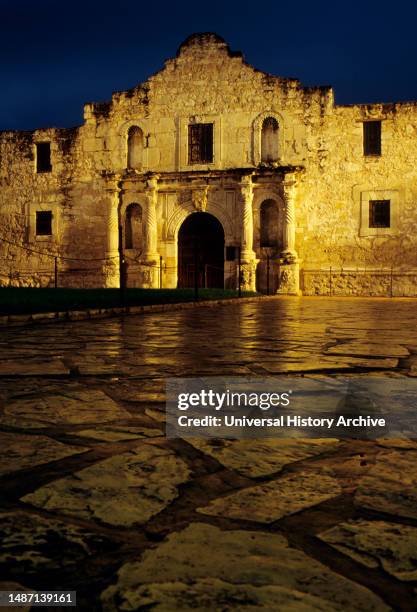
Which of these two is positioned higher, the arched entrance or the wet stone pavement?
the arched entrance

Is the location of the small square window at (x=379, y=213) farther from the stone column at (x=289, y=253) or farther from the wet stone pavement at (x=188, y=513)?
the wet stone pavement at (x=188, y=513)

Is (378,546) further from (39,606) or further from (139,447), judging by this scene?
(139,447)

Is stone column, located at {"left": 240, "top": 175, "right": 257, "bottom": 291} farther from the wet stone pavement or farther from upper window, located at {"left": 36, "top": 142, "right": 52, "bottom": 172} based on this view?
the wet stone pavement

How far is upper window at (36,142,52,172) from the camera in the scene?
78.4 feet

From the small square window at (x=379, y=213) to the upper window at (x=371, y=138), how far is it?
1.73 metres

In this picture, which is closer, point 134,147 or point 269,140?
point 269,140

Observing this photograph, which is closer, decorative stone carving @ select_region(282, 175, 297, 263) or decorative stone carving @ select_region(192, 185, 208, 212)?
decorative stone carving @ select_region(282, 175, 297, 263)

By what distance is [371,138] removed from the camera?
2083 centimetres

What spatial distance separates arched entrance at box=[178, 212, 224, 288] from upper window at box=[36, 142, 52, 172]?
19.7ft

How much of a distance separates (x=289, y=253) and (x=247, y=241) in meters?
1.57

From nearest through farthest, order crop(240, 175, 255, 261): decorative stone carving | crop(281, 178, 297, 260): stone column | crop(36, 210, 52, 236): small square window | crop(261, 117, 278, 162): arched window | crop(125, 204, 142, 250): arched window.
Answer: crop(281, 178, 297, 260): stone column
crop(240, 175, 255, 261): decorative stone carving
crop(261, 117, 278, 162): arched window
crop(125, 204, 142, 250): arched window
crop(36, 210, 52, 236): small square window

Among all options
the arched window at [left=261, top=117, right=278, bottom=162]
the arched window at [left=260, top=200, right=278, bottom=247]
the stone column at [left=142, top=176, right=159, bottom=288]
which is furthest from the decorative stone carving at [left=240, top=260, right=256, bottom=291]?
the arched window at [left=261, top=117, right=278, bottom=162]

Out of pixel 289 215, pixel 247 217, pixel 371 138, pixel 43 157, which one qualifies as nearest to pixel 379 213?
pixel 371 138

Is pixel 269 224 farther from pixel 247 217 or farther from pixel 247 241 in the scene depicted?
pixel 247 241
